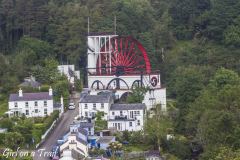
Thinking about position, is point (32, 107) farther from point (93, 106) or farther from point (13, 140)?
point (13, 140)

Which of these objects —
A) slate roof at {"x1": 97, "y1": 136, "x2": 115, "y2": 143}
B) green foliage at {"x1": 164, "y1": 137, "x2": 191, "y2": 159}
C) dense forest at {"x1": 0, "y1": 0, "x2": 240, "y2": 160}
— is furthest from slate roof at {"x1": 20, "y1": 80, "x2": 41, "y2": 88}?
green foliage at {"x1": 164, "y1": 137, "x2": 191, "y2": 159}

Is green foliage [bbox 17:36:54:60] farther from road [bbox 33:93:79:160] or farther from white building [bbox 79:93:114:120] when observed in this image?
white building [bbox 79:93:114:120]

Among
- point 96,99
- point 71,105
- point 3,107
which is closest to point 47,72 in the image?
point 71,105

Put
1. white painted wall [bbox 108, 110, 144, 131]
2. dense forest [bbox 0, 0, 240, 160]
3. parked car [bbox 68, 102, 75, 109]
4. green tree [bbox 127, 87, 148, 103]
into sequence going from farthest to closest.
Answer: dense forest [bbox 0, 0, 240, 160], parked car [bbox 68, 102, 75, 109], green tree [bbox 127, 87, 148, 103], white painted wall [bbox 108, 110, 144, 131]

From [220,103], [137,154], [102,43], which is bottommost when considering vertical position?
[137,154]

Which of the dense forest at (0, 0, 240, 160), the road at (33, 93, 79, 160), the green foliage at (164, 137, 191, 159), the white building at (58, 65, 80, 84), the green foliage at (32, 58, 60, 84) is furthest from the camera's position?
the white building at (58, 65, 80, 84)

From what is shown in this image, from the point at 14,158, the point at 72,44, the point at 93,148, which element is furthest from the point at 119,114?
the point at 72,44

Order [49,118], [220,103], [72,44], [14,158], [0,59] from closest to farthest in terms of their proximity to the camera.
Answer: [14,158] → [220,103] → [49,118] → [0,59] → [72,44]

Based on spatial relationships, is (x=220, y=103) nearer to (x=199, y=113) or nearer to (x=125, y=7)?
(x=199, y=113)

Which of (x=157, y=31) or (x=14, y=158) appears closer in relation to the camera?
(x=14, y=158)
